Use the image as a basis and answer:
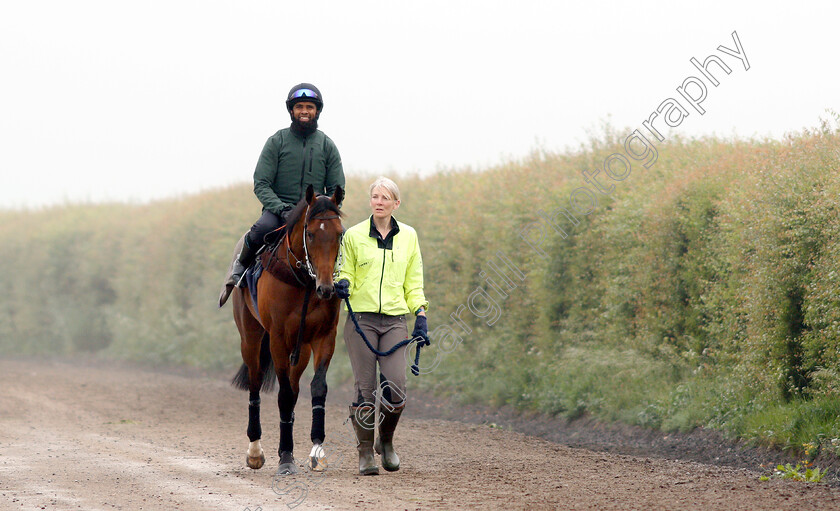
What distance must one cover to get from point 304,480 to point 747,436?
4.75 metres

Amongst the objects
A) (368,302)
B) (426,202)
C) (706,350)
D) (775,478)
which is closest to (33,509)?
(368,302)

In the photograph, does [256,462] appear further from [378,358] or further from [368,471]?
[378,358]

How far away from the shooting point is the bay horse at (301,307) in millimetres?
8227

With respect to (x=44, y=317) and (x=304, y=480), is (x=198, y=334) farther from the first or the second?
(x=304, y=480)

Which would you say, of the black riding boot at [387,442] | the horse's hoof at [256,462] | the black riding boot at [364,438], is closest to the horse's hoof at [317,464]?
the black riding boot at [364,438]

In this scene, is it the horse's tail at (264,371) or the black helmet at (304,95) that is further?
the horse's tail at (264,371)

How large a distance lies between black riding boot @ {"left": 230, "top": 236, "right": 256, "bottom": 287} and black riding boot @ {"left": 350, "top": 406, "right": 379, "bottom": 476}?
7.36ft

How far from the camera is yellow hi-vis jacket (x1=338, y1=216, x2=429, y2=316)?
27.0 feet

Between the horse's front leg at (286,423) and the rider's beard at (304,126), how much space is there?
93.0 inches

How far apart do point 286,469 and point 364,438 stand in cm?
82

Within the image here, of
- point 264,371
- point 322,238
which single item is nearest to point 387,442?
point 322,238

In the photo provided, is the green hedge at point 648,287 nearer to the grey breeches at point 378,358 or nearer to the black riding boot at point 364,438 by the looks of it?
the grey breeches at point 378,358

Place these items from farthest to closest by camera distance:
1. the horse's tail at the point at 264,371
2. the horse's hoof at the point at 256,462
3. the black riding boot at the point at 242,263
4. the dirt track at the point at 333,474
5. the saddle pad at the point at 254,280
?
the horse's tail at the point at 264,371, the black riding boot at the point at 242,263, the saddle pad at the point at 254,280, the horse's hoof at the point at 256,462, the dirt track at the point at 333,474

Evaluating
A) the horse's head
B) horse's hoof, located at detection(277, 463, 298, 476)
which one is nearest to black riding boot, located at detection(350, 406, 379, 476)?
horse's hoof, located at detection(277, 463, 298, 476)
